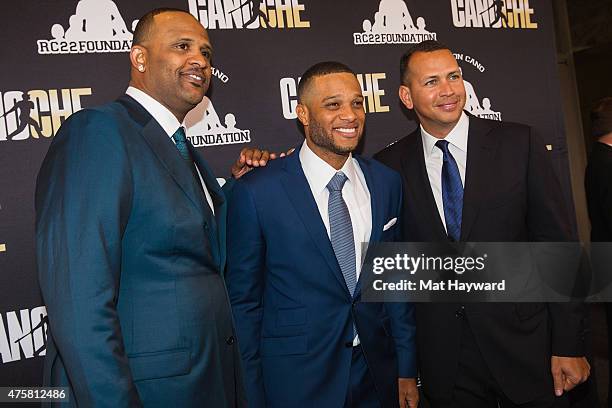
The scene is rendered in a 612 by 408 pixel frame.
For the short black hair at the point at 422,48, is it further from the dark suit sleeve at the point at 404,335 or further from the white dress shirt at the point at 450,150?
the dark suit sleeve at the point at 404,335

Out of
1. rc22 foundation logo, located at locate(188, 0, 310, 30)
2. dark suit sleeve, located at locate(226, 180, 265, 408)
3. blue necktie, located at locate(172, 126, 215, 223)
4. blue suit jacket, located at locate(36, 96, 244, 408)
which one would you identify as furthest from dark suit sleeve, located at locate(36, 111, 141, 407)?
rc22 foundation logo, located at locate(188, 0, 310, 30)

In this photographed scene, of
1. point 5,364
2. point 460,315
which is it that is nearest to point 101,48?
point 5,364

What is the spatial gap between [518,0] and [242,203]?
8.88 feet

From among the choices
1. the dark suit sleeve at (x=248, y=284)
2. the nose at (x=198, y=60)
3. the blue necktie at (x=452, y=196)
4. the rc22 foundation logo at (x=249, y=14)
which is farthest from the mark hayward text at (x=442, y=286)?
the rc22 foundation logo at (x=249, y=14)

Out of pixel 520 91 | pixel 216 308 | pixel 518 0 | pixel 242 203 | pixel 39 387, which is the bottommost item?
pixel 39 387

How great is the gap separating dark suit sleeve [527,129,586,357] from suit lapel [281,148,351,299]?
88 cm

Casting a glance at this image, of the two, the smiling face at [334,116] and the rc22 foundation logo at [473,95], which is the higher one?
the rc22 foundation logo at [473,95]

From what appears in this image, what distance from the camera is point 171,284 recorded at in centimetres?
168

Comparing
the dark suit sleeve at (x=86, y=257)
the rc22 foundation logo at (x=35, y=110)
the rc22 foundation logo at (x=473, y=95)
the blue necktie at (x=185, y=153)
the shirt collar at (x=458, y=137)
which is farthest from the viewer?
the rc22 foundation logo at (x=473, y=95)

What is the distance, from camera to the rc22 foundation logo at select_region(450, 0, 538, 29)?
3.67m

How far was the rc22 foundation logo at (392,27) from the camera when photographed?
11.4 feet

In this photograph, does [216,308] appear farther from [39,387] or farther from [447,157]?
[39,387]

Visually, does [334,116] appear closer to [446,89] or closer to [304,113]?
[304,113]

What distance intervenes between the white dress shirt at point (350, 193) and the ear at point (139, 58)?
0.80m
